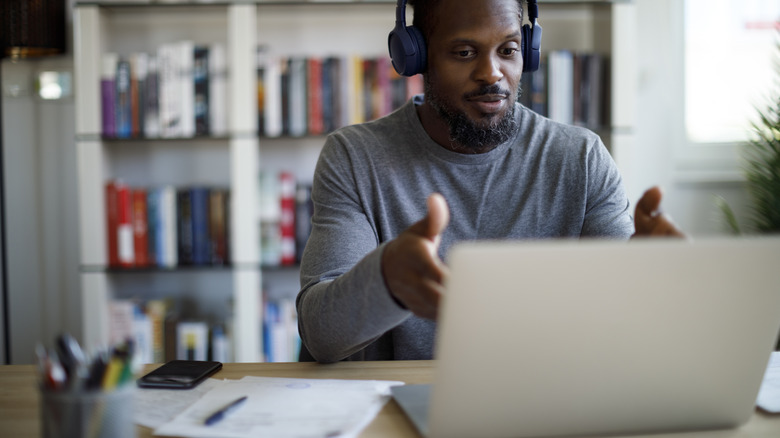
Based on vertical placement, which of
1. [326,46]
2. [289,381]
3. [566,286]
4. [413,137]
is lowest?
[289,381]

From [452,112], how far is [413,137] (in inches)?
3.7

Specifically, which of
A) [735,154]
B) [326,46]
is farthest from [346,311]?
[735,154]

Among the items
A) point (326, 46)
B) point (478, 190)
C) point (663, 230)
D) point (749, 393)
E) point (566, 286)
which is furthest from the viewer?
point (326, 46)

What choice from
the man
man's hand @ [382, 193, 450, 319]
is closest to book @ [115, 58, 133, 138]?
the man

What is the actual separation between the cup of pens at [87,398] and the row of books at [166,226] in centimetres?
179

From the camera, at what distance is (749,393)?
2.15 feet

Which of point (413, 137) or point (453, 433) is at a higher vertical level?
point (413, 137)

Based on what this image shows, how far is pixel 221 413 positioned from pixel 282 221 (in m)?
1.62

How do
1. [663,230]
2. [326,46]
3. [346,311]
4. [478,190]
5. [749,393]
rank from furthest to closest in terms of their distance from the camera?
[326,46]
[478,190]
[346,311]
[663,230]
[749,393]

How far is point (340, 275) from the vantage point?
1.02m

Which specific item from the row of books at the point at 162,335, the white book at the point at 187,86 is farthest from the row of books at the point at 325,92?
the row of books at the point at 162,335

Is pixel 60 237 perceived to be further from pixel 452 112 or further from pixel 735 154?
pixel 735 154

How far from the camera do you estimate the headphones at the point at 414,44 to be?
4.20 ft

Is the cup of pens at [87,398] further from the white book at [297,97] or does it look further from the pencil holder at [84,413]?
the white book at [297,97]
